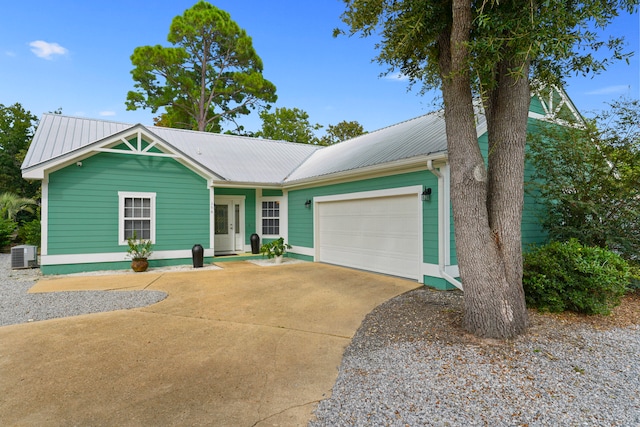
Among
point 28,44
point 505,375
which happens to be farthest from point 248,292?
point 28,44

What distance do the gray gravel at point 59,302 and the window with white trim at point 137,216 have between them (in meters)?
2.64

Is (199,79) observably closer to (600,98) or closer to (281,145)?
(281,145)

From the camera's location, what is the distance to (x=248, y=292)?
6688mm

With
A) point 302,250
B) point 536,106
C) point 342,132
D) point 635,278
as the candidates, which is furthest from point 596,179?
point 342,132

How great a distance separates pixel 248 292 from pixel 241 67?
768 inches

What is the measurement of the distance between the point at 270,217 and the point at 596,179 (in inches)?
372

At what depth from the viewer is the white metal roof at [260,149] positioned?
834 cm

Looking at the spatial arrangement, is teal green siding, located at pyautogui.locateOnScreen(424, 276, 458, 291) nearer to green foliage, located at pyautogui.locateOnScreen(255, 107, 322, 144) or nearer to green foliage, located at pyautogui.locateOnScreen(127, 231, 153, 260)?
green foliage, located at pyautogui.locateOnScreen(127, 231, 153, 260)

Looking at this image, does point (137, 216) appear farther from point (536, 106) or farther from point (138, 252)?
point (536, 106)

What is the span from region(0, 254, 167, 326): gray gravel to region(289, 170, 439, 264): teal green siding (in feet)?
17.3

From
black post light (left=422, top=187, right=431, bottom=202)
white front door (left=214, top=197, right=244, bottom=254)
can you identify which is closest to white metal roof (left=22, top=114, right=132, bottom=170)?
white front door (left=214, top=197, right=244, bottom=254)

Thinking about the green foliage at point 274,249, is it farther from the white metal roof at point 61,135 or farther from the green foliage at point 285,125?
the green foliage at point 285,125

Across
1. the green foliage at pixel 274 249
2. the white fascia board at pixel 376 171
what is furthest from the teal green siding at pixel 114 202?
the white fascia board at pixel 376 171

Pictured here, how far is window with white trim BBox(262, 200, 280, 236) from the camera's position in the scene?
12312 millimetres
